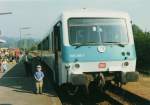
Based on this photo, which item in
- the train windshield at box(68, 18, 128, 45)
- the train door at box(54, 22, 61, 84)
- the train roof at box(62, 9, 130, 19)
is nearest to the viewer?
the train windshield at box(68, 18, 128, 45)

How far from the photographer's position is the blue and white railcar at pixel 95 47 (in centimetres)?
1759

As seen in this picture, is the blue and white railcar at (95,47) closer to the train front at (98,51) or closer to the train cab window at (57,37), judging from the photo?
the train front at (98,51)

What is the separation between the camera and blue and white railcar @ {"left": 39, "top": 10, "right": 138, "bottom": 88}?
17594 millimetres

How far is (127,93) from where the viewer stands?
65.9 feet

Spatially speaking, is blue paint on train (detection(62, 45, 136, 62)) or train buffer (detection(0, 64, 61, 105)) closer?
train buffer (detection(0, 64, 61, 105))

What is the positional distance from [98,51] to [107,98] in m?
2.65

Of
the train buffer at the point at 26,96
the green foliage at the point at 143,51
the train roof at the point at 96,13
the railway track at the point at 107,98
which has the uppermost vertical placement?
the train roof at the point at 96,13

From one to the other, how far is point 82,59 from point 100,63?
2.13ft

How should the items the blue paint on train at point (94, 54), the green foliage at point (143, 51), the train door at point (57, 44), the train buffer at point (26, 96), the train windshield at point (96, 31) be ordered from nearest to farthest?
1. the train buffer at point (26, 96)
2. the blue paint on train at point (94, 54)
3. the train windshield at point (96, 31)
4. the train door at point (57, 44)
5. the green foliage at point (143, 51)

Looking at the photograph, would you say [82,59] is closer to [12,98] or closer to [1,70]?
[12,98]

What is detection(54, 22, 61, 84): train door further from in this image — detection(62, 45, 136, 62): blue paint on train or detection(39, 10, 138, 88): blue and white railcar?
detection(62, 45, 136, 62): blue paint on train

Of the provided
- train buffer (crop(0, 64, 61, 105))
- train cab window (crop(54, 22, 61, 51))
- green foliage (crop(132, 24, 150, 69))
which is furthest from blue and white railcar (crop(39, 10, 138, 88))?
green foliage (crop(132, 24, 150, 69))

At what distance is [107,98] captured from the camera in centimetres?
1972

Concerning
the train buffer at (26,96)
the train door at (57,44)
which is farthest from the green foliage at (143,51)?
the train door at (57,44)
